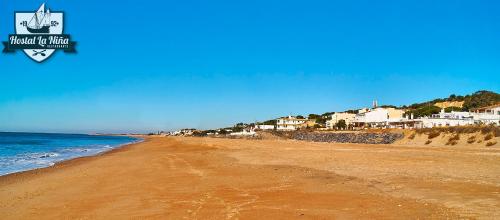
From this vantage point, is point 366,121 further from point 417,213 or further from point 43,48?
point 417,213

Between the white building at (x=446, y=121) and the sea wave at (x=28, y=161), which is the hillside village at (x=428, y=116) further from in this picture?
the sea wave at (x=28, y=161)

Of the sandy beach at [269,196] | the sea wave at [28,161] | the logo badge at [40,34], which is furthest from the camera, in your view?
the sea wave at [28,161]

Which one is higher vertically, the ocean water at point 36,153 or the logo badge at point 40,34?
the logo badge at point 40,34

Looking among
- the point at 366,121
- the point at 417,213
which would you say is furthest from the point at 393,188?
the point at 366,121

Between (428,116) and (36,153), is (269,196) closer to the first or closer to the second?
(36,153)

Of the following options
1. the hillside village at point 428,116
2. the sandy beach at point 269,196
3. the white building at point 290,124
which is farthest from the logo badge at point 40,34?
the white building at point 290,124

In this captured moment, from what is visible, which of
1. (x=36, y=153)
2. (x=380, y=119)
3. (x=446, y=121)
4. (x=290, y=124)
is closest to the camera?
(x=36, y=153)

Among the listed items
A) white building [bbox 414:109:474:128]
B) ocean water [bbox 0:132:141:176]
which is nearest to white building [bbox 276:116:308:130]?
white building [bbox 414:109:474:128]

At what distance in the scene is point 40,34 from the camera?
1894 cm

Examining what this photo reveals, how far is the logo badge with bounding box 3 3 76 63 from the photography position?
1830cm

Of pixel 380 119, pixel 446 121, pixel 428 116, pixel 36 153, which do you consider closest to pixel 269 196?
pixel 36 153

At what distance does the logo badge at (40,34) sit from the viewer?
18297 mm

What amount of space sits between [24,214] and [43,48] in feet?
39.1

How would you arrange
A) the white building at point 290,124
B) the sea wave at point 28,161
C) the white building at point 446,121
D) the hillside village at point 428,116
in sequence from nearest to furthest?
the sea wave at point 28,161, the white building at point 446,121, the hillside village at point 428,116, the white building at point 290,124
